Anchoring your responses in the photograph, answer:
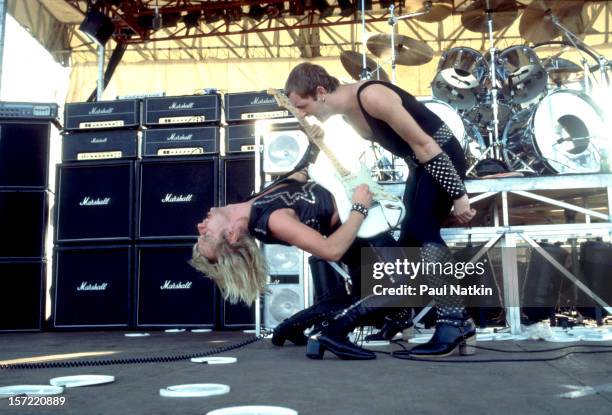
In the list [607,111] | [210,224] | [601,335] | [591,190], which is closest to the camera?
[210,224]

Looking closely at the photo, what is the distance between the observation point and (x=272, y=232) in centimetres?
205

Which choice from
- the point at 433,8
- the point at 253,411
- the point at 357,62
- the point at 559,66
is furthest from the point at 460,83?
the point at 253,411

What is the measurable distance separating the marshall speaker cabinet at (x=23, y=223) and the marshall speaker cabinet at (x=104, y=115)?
59 centimetres

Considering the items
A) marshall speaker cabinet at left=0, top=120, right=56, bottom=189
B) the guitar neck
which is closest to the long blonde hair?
the guitar neck

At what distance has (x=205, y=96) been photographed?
4.37m

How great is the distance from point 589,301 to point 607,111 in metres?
1.27

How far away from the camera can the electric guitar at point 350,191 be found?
2.18m

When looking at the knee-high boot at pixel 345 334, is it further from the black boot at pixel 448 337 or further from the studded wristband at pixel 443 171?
the studded wristband at pixel 443 171

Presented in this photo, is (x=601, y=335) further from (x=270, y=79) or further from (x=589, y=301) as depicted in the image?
(x=270, y=79)

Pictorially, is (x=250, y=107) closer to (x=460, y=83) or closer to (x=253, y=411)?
(x=460, y=83)

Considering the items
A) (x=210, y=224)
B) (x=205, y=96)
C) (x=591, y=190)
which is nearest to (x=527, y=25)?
(x=591, y=190)

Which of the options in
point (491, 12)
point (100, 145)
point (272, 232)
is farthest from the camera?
point (491, 12)

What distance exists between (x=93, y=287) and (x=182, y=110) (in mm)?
1462

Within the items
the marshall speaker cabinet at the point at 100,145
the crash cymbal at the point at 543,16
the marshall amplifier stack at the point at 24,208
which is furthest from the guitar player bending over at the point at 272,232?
the crash cymbal at the point at 543,16
